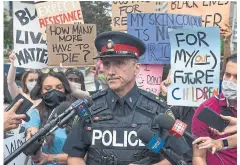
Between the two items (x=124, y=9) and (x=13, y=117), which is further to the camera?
(x=124, y=9)

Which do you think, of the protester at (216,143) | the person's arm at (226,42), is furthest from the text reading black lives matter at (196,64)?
the protester at (216,143)

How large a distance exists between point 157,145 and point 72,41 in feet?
12.7

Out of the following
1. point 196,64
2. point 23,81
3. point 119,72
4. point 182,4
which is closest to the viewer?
point 119,72

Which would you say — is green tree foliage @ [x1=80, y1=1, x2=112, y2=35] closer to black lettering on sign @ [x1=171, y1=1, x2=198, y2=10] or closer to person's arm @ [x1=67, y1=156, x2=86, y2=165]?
black lettering on sign @ [x1=171, y1=1, x2=198, y2=10]

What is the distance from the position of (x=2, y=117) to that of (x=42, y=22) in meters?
3.81

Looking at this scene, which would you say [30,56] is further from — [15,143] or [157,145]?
[157,145]

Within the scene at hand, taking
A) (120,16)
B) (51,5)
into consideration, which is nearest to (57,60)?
(51,5)

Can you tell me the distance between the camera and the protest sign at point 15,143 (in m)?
4.11

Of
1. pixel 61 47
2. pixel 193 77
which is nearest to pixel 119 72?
pixel 193 77

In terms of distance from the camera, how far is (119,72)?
10.2 feet

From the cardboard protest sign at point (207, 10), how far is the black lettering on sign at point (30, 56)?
184 centimetres

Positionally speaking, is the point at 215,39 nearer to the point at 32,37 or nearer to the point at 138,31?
the point at 138,31

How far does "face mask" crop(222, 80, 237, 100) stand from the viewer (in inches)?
136

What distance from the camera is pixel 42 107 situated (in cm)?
430
